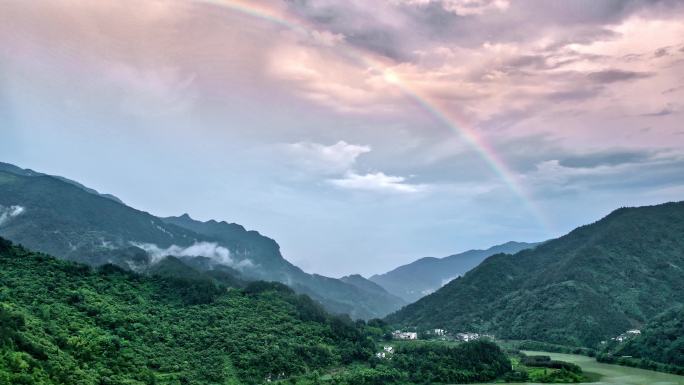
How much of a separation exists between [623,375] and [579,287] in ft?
160

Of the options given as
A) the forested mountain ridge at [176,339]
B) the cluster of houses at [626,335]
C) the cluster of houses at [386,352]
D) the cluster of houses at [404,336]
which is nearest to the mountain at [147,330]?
the forested mountain ridge at [176,339]

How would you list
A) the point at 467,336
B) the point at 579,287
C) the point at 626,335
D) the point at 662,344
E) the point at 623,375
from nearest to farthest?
the point at 623,375
the point at 662,344
the point at 626,335
the point at 579,287
the point at 467,336

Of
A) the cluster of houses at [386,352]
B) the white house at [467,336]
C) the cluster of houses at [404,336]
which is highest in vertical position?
the white house at [467,336]

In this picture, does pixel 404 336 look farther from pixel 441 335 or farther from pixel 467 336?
pixel 467 336

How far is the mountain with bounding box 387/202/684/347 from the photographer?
103 m

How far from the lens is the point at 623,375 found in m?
64.7

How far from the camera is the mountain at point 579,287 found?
103 meters

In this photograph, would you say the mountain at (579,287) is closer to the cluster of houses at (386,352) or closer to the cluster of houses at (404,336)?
the cluster of houses at (404,336)

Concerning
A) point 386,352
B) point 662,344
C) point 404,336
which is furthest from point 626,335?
point 386,352

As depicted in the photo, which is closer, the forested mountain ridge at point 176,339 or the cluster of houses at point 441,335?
the forested mountain ridge at point 176,339

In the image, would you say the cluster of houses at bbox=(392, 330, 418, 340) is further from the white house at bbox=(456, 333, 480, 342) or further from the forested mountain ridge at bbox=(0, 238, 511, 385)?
the forested mountain ridge at bbox=(0, 238, 511, 385)

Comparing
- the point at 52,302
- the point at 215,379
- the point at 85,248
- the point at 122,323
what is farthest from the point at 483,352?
the point at 85,248

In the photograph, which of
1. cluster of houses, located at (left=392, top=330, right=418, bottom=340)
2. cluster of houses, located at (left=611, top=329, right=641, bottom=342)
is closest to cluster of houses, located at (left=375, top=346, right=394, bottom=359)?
cluster of houses, located at (left=392, top=330, right=418, bottom=340)

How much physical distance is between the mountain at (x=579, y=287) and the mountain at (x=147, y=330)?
164 feet
